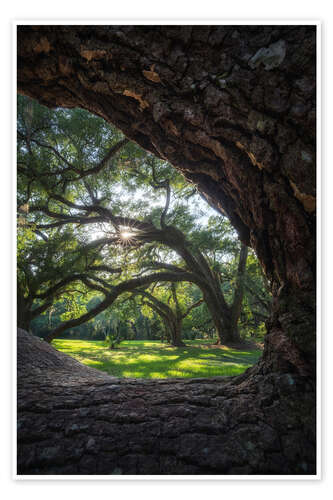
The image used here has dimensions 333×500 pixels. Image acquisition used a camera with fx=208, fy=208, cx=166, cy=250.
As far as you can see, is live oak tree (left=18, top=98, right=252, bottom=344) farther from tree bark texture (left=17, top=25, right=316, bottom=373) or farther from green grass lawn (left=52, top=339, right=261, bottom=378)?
tree bark texture (left=17, top=25, right=316, bottom=373)

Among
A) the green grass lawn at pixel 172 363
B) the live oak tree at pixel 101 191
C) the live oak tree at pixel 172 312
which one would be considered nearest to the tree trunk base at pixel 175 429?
the green grass lawn at pixel 172 363

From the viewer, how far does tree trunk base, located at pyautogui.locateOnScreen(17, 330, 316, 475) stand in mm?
1062

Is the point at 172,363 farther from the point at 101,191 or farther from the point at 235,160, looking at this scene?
the point at 101,191

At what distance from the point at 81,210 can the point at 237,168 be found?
7.62 meters

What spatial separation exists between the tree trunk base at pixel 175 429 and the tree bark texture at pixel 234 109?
223mm

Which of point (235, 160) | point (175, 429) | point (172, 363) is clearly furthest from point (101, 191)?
point (175, 429)

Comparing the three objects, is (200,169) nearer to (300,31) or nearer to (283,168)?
(283,168)

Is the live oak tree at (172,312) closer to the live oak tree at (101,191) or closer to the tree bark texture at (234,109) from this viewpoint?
the live oak tree at (101,191)

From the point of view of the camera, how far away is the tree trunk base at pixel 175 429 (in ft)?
3.48

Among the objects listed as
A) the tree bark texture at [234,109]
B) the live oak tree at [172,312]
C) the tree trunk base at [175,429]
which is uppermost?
the tree bark texture at [234,109]

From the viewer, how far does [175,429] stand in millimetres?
1215

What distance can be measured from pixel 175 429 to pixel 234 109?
6.90ft

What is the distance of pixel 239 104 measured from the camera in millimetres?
1438
